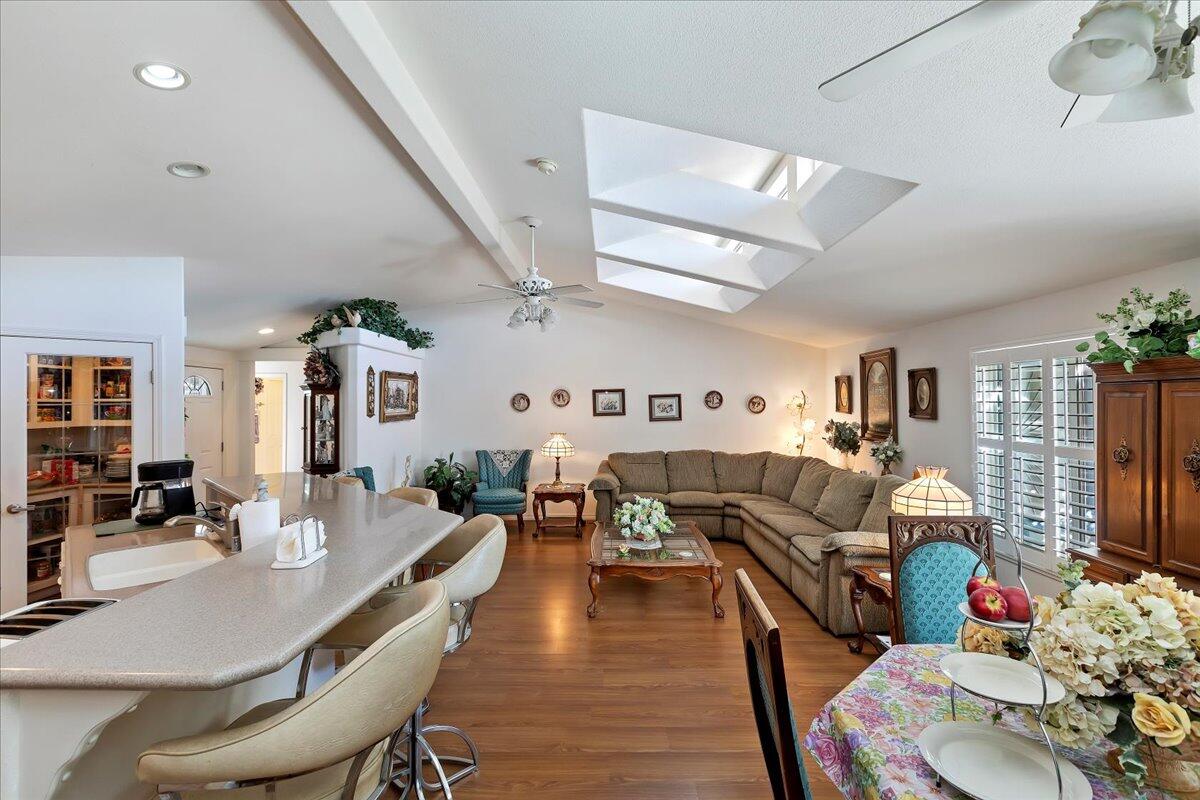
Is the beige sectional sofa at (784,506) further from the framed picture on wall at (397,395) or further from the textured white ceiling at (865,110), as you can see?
the framed picture on wall at (397,395)

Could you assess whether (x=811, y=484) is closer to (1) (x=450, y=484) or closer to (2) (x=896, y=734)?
(1) (x=450, y=484)

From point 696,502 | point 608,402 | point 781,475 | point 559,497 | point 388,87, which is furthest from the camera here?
point 608,402

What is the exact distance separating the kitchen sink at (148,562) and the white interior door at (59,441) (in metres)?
1.81

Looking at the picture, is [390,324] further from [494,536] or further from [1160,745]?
[1160,745]

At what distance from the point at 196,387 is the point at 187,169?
4867mm

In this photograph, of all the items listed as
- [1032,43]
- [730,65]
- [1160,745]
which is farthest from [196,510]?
[1032,43]

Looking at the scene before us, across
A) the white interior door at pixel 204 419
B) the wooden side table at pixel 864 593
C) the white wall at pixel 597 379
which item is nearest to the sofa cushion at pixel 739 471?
the white wall at pixel 597 379

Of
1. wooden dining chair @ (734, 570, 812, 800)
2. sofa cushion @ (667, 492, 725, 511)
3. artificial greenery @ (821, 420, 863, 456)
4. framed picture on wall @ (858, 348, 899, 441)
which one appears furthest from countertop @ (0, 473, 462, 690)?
artificial greenery @ (821, 420, 863, 456)

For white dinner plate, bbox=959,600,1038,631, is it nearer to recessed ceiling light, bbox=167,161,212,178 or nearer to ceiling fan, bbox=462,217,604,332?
ceiling fan, bbox=462,217,604,332

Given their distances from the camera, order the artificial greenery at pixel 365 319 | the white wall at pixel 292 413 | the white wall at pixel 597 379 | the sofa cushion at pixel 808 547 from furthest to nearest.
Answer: the white wall at pixel 292 413, the white wall at pixel 597 379, the artificial greenery at pixel 365 319, the sofa cushion at pixel 808 547

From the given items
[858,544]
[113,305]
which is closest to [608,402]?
[858,544]

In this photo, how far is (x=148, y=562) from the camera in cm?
210

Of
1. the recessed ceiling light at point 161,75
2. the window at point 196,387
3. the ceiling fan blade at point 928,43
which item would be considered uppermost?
the recessed ceiling light at point 161,75

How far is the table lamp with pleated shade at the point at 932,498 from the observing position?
261 cm
